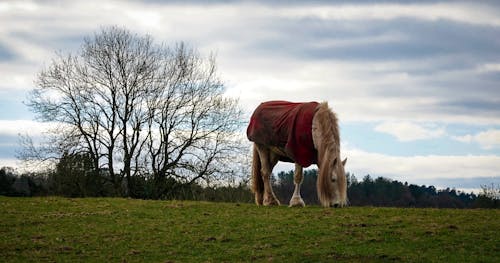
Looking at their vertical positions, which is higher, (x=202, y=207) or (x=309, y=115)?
(x=309, y=115)

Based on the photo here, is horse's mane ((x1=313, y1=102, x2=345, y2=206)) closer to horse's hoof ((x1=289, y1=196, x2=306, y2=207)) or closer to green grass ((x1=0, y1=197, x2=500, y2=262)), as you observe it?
green grass ((x1=0, y1=197, x2=500, y2=262))

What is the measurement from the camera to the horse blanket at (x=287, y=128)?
57.0 feet

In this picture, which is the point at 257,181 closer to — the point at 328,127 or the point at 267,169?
the point at 267,169

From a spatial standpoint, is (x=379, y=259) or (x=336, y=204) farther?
(x=336, y=204)

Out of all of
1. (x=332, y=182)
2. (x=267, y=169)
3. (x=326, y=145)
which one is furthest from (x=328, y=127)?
(x=267, y=169)

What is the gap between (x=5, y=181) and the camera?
2958 centimetres

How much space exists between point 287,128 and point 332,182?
6.57 ft

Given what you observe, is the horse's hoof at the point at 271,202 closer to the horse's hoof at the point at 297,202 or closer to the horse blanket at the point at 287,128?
the horse's hoof at the point at 297,202

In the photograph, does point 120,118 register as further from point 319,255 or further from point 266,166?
point 319,255

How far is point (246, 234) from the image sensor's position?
1389 centimetres

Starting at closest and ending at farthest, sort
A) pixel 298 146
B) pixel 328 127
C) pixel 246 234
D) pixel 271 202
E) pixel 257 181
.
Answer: pixel 246 234
pixel 328 127
pixel 298 146
pixel 271 202
pixel 257 181

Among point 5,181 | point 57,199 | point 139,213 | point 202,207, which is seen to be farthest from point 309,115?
point 5,181

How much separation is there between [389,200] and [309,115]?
1730 centimetres

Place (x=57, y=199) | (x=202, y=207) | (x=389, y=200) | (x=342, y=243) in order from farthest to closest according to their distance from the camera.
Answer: (x=389, y=200)
(x=57, y=199)
(x=202, y=207)
(x=342, y=243)
